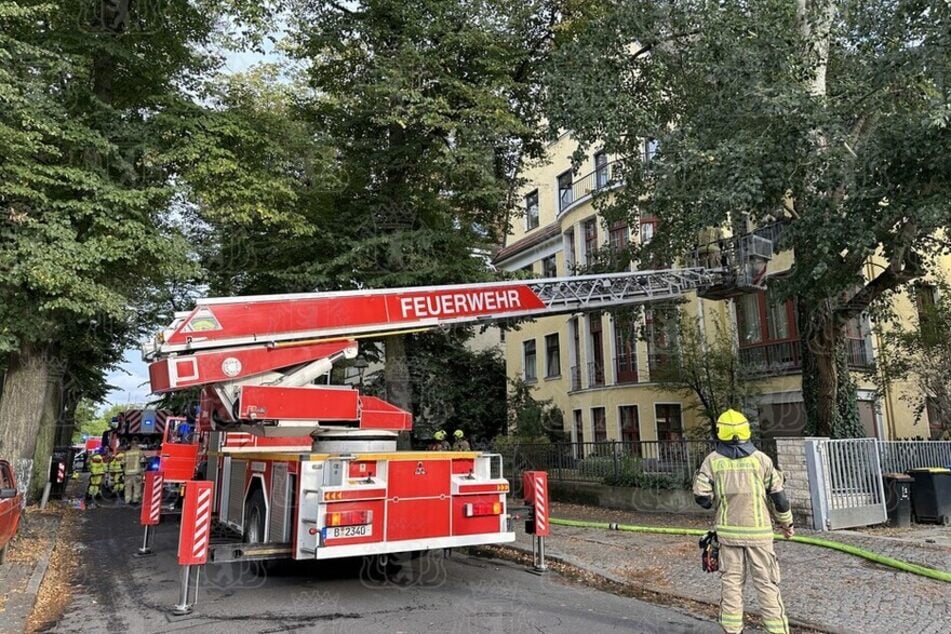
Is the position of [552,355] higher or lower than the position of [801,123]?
lower

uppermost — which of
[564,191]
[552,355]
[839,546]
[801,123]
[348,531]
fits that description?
[564,191]

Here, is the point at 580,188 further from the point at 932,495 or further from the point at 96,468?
the point at 96,468

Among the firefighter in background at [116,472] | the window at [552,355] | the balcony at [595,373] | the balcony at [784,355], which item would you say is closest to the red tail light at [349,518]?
the balcony at [784,355]

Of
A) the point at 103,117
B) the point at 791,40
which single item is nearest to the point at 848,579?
Result: the point at 791,40

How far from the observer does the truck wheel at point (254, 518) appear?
8.22 meters

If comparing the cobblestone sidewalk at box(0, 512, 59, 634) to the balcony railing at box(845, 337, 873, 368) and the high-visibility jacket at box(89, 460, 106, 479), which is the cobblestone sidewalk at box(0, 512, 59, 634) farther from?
the balcony railing at box(845, 337, 873, 368)

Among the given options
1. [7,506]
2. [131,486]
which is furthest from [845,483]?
[131,486]

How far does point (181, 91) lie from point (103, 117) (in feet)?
8.71

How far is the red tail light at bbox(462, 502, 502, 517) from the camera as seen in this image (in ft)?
25.4

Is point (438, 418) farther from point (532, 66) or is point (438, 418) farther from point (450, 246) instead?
point (532, 66)

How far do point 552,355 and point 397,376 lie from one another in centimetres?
1668

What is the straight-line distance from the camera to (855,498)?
11.1 metres

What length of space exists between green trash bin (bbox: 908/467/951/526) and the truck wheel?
34.3 ft

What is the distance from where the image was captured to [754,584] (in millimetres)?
5434
